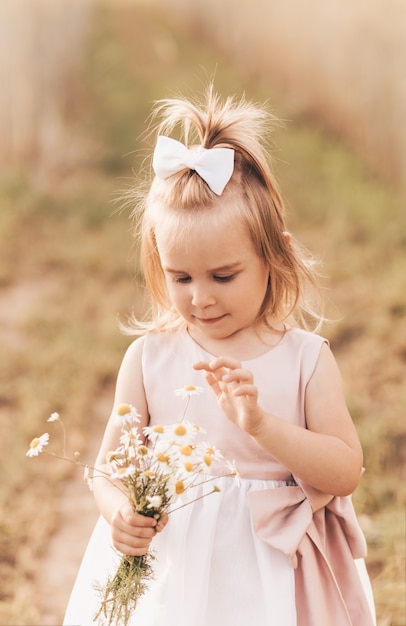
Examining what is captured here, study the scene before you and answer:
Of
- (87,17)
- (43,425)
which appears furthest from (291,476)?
(87,17)

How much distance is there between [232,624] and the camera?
1945 mm

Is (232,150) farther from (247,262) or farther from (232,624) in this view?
(232,624)

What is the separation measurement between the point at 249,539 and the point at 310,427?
0.28 meters

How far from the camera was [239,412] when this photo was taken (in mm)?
1830

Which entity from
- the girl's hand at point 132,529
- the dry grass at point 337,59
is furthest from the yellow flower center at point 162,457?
the dry grass at point 337,59

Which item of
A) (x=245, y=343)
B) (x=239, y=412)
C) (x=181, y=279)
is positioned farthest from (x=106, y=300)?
(x=239, y=412)

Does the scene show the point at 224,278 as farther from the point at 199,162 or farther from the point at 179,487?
the point at 179,487

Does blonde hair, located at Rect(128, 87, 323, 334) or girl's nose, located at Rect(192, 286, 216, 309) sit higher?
blonde hair, located at Rect(128, 87, 323, 334)

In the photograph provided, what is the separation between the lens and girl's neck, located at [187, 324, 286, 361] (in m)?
2.11

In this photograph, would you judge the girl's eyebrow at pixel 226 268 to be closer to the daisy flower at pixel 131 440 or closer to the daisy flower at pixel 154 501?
the daisy flower at pixel 131 440

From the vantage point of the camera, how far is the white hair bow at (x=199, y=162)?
1928mm

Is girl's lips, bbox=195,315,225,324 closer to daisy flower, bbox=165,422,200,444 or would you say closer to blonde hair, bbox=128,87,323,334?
blonde hair, bbox=128,87,323,334

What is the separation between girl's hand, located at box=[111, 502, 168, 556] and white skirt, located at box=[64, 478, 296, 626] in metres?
0.18

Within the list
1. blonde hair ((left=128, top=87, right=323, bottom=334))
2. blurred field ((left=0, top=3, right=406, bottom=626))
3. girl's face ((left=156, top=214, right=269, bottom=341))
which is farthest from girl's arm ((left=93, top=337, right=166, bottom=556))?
blurred field ((left=0, top=3, right=406, bottom=626))
